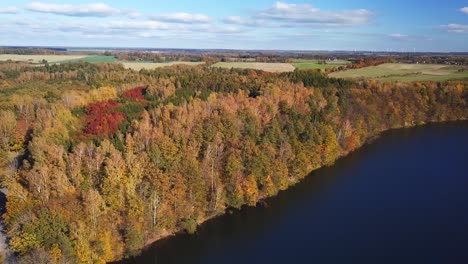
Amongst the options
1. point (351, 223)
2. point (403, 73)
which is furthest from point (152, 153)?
point (403, 73)

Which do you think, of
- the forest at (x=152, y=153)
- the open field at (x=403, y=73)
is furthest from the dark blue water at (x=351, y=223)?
the open field at (x=403, y=73)

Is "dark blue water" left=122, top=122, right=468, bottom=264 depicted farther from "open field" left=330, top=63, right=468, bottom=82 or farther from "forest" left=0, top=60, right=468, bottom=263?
"open field" left=330, top=63, right=468, bottom=82

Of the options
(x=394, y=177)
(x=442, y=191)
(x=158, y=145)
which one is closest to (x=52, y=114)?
(x=158, y=145)

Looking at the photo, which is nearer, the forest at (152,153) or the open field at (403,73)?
the forest at (152,153)

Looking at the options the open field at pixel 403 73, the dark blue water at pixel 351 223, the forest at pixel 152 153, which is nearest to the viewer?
the forest at pixel 152 153

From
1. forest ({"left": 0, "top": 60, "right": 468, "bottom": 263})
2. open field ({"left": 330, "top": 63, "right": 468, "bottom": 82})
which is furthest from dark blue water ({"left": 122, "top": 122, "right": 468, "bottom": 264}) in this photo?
open field ({"left": 330, "top": 63, "right": 468, "bottom": 82})

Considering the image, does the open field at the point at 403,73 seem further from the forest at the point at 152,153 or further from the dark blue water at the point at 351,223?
the dark blue water at the point at 351,223

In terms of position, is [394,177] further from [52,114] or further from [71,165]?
[52,114]
